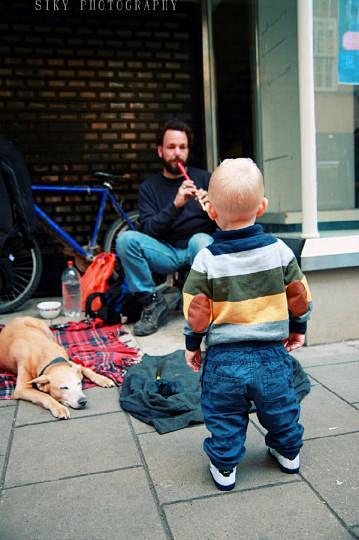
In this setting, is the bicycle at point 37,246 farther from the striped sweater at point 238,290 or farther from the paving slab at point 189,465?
the striped sweater at point 238,290

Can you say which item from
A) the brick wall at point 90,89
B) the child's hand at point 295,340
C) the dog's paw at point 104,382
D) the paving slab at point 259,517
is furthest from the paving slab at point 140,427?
the brick wall at point 90,89

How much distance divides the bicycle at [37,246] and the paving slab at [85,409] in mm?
1928

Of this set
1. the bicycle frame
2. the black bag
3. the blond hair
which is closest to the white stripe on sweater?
the blond hair

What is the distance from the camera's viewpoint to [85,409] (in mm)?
2465

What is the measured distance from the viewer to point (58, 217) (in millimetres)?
5332

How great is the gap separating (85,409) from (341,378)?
1.33 meters

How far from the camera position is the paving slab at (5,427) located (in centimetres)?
206

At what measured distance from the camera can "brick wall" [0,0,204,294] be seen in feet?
16.6

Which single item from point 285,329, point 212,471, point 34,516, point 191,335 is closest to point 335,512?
point 212,471

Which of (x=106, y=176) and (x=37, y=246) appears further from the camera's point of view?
(x=106, y=176)

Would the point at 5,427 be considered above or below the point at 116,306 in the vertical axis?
below

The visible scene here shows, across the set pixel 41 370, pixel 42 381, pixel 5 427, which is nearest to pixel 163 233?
pixel 41 370

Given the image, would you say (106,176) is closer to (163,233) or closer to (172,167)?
Result: (172,167)

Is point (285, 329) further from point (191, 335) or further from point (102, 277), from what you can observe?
point (102, 277)
